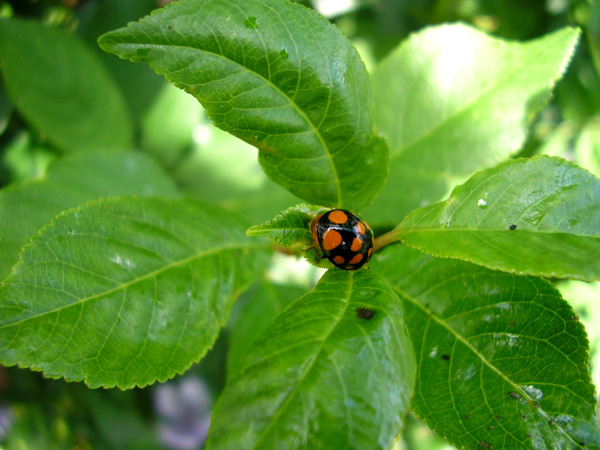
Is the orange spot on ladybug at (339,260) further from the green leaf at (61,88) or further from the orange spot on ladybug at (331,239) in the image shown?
the green leaf at (61,88)

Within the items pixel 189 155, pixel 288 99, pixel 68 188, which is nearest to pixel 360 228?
pixel 288 99

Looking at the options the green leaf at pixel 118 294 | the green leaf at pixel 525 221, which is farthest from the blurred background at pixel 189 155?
the green leaf at pixel 525 221

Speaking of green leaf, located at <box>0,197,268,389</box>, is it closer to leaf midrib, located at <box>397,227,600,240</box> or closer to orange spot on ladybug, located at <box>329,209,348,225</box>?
orange spot on ladybug, located at <box>329,209,348,225</box>

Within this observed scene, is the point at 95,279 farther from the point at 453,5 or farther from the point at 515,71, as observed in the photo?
the point at 453,5

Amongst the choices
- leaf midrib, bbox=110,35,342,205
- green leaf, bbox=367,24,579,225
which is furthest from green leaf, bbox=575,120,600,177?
leaf midrib, bbox=110,35,342,205

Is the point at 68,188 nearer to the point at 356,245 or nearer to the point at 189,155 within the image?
the point at 189,155

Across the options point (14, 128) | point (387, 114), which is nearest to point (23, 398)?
point (14, 128)
